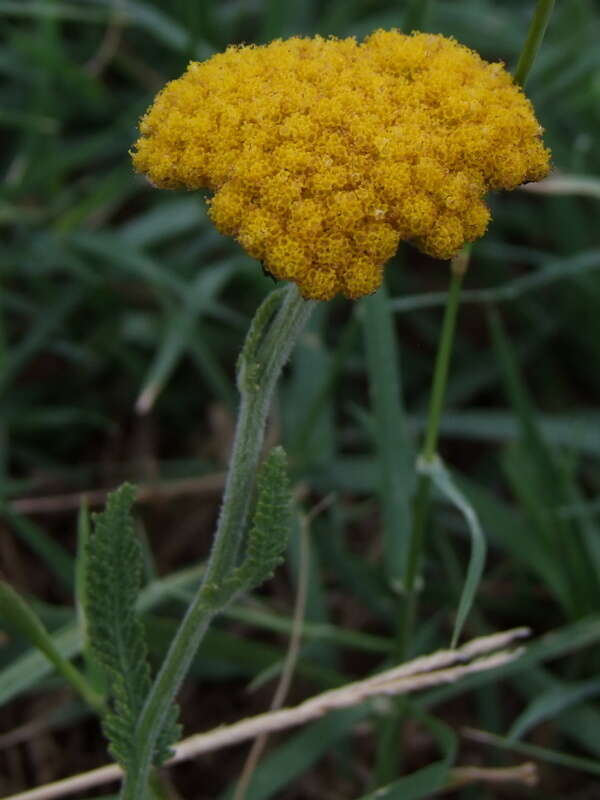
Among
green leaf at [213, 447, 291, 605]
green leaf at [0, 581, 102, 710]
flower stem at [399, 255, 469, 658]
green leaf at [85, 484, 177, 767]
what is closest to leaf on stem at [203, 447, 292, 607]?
green leaf at [213, 447, 291, 605]

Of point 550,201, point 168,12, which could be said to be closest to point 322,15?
point 168,12

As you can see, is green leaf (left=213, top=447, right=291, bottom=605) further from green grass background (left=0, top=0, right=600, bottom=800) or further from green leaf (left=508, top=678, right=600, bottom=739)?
green leaf (left=508, top=678, right=600, bottom=739)

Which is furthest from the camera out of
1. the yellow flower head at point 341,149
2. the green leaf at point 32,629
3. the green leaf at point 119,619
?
the green leaf at point 32,629

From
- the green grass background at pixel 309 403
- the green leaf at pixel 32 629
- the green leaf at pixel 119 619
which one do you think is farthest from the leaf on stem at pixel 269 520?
the green grass background at pixel 309 403

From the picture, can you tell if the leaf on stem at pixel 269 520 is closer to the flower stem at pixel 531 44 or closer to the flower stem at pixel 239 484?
the flower stem at pixel 239 484

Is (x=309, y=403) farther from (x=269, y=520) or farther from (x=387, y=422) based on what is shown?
(x=269, y=520)

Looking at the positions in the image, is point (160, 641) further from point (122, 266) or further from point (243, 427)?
point (122, 266)
